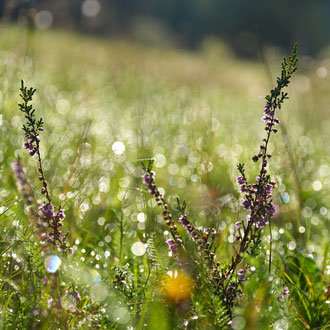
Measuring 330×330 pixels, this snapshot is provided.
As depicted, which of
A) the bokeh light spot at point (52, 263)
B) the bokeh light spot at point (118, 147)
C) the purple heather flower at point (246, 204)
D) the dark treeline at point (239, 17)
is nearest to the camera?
the bokeh light spot at point (52, 263)

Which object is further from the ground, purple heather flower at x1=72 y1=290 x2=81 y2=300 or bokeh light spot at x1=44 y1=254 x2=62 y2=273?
bokeh light spot at x1=44 y1=254 x2=62 y2=273

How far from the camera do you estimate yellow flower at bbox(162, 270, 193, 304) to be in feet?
4.57

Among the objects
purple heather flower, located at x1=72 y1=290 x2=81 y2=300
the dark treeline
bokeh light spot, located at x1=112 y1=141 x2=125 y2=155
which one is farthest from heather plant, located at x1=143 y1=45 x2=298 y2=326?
the dark treeline

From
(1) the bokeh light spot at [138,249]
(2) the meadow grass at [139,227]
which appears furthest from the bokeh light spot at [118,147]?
(1) the bokeh light spot at [138,249]

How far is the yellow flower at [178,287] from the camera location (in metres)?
1.39

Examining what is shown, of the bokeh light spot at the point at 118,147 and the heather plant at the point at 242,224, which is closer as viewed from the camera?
the heather plant at the point at 242,224

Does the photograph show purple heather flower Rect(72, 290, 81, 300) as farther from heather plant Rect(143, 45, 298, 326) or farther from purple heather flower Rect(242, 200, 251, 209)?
purple heather flower Rect(242, 200, 251, 209)

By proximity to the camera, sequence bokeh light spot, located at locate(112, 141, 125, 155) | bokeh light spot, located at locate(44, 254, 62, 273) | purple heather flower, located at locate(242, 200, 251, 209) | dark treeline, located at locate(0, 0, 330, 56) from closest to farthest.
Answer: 1. bokeh light spot, located at locate(44, 254, 62, 273)
2. purple heather flower, located at locate(242, 200, 251, 209)
3. bokeh light spot, located at locate(112, 141, 125, 155)
4. dark treeline, located at locate(0, 0, 330, 56)

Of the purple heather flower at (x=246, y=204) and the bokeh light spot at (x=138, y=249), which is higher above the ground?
the bokeh light spot at (x=138, y=249)

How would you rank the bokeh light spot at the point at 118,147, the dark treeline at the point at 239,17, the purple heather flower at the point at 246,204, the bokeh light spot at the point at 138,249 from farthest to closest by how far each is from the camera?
the dark treeline at the point at 239,17 → the bokeh light spot at the point at 118,147 → the bokeh light spot at the point at 138,249 → the purple heather flower at the point at 246,204

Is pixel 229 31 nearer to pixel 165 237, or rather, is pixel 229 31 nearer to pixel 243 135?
pixel 243 135

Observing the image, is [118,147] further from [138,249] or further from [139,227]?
[138,249]

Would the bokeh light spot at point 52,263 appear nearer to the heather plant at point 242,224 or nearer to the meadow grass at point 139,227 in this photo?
the meadow grass at point 139,227

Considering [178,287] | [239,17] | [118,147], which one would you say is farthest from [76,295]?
[239,17]
